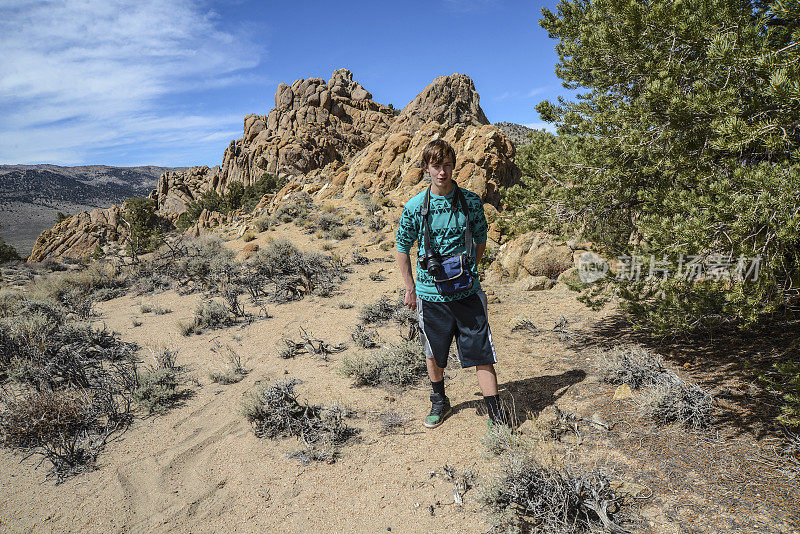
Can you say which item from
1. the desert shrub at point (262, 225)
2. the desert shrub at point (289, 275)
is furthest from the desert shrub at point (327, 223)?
the desert shrub at point (289, 275)

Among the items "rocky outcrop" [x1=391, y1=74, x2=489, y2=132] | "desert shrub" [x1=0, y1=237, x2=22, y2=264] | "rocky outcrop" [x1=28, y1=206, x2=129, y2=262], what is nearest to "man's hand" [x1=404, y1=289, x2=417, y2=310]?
"rocky outcrop" [x1=28, y1=206, x2=129, y2=262]

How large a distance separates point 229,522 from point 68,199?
135 m

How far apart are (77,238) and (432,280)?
37.2m

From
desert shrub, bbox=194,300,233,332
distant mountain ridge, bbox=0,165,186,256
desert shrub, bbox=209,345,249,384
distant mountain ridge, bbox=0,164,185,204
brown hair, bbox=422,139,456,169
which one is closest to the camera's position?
brown hair, bbox=422,139,456,169

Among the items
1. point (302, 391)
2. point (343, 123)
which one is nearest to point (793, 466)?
point (302, 391)

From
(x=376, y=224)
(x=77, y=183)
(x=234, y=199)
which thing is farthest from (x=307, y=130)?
(x=77, y=183)

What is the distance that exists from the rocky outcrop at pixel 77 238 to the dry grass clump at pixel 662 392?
31076 millimetres

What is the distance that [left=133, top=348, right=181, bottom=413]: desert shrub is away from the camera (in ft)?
14.0

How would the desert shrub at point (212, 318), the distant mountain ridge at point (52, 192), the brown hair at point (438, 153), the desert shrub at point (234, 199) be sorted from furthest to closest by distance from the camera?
1. the distant mountain ridge at point (52, 192)
2. the desert shrub at point (234, 199)
3. the desert shrub at point (212, 318)
4. the brown hair at point (438, 153)

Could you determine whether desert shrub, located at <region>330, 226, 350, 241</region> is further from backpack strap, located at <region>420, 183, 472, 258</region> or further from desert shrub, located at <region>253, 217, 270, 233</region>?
backpack strap, located at <region>420, 183, 472, 258</region>

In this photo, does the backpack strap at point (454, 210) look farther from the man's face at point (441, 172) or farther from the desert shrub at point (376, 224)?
the desert shrub at point (376, 224)

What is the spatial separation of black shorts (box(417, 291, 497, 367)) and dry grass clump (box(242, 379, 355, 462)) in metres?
1.23

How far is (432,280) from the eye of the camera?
306cm

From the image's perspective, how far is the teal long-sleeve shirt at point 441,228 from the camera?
9.86ft
